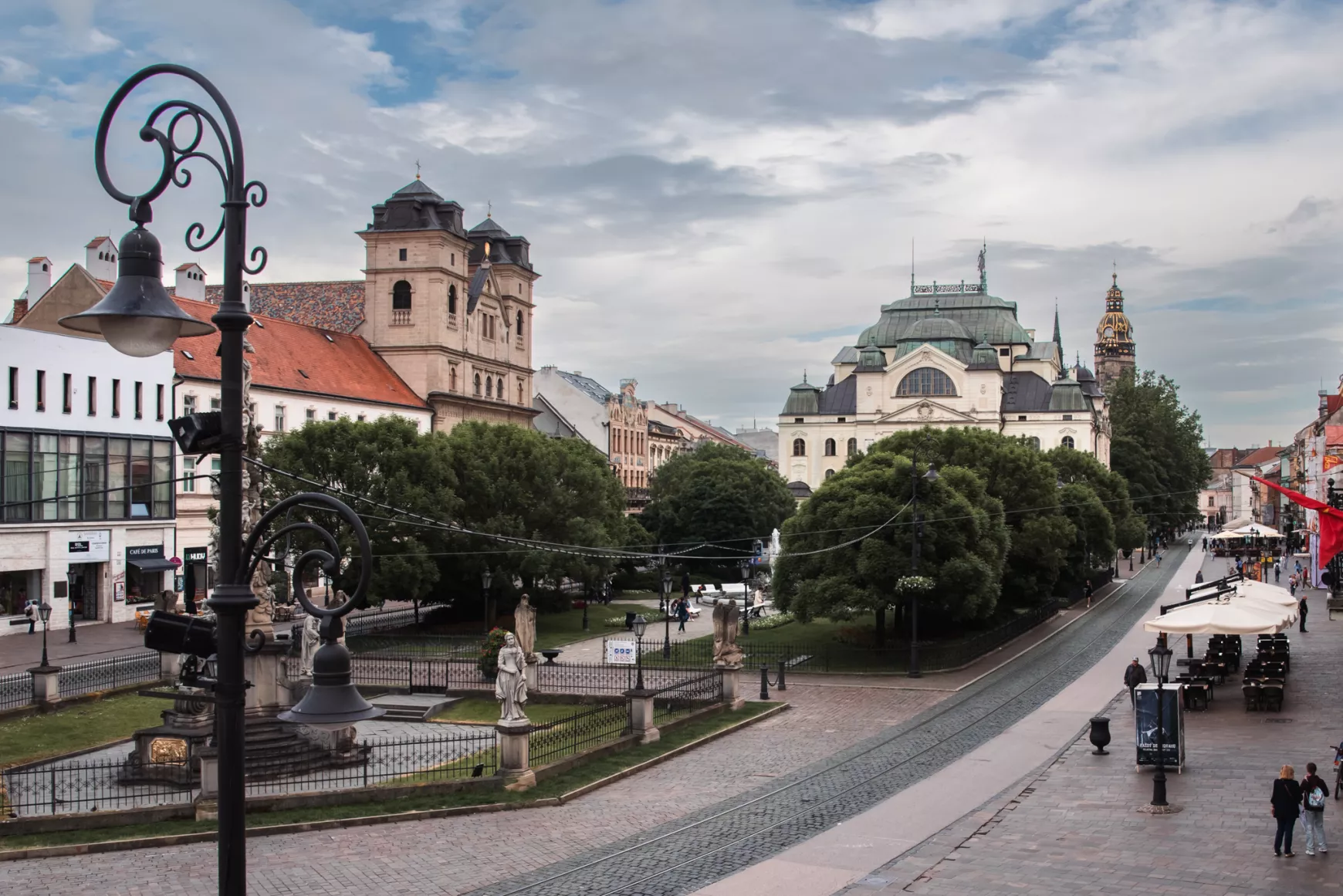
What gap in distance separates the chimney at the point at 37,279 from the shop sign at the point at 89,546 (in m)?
12.1

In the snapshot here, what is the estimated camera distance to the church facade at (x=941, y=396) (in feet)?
382

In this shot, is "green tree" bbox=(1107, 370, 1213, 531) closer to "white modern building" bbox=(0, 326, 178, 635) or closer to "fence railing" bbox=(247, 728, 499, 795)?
"white modern building" bbox=(0, 326, 178, 635)

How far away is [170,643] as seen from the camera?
8.40m

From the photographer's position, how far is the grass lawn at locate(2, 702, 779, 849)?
1923 centimetres

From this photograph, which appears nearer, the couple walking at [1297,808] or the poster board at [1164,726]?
the couple walking at [1297,808]

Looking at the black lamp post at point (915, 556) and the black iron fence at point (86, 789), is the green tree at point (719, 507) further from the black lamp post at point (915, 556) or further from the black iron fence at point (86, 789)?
the black iron fence at point (86, 789)

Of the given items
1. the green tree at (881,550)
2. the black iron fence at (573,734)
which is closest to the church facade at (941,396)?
the green tree at (881,550)

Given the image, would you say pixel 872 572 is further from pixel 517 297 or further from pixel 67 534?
pixel 517 297

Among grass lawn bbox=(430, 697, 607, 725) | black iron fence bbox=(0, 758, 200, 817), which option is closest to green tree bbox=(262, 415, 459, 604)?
grass lawn bbox=(430, 697, 607, 725)

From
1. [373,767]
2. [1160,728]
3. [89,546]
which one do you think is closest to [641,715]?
[373,767]

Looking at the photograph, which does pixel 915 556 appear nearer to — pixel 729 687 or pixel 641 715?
pixel 729 687

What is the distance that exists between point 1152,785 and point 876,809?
4807 mm

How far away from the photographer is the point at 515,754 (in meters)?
23.0

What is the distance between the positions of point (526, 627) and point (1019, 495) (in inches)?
976
